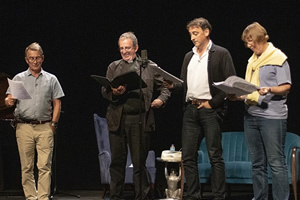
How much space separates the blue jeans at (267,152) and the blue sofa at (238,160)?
4.66ft

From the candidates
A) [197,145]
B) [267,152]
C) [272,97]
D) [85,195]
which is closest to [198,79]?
[197,145]

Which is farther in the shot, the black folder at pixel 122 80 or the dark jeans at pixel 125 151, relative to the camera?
the dark jeans at pixel 125 151

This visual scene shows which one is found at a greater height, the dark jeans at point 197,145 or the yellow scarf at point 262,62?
the yellow scarf at point 262,62

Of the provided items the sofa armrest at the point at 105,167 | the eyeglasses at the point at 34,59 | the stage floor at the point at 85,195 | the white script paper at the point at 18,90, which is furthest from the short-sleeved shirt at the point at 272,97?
the sofa armrest at the point at 105,167

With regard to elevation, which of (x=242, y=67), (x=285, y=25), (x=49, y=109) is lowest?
(x=49, y=109)

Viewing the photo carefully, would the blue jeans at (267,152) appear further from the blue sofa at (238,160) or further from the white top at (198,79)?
the blue sofa at (238,160)

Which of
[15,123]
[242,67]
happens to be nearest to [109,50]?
[242,67]

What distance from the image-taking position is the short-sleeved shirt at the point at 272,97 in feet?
12.5

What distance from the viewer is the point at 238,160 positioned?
628 centimetres

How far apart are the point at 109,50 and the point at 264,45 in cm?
321

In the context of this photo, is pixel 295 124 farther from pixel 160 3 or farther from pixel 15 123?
pixel 15 123

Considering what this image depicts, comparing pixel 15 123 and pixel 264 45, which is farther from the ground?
pixel 264 45

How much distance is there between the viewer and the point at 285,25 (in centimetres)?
651

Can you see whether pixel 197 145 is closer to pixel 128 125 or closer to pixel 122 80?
pixel 128 125
